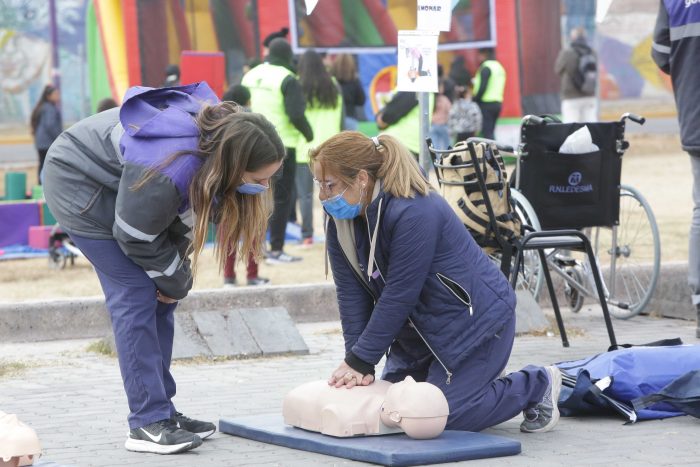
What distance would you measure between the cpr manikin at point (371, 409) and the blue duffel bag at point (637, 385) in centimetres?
85

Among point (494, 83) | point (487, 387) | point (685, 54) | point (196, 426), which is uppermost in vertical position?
point (685, 54)

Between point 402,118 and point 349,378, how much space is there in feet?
25.5

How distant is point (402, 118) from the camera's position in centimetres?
1252

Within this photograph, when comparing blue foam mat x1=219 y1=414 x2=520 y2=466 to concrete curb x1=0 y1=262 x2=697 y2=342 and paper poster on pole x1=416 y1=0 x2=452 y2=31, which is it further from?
paper poster on pole x1=416 y1=0 x2=452 y2=31

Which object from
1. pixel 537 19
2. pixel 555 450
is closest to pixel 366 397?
pixel 555 450

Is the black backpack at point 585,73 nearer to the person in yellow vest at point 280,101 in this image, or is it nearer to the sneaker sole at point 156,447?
the person in yellow vest at point 280,101

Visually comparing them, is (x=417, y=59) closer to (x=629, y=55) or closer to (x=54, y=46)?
(x=54, y=46)

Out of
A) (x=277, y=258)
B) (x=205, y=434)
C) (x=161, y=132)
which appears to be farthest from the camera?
(x=277, y=258)

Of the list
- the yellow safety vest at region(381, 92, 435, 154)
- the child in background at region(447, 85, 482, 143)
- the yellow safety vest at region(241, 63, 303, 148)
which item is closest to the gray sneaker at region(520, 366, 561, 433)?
the yellow safety vest at region(241, 63, 303, 148)

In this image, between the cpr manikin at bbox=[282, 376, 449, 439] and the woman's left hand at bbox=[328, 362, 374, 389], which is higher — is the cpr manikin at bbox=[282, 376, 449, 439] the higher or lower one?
the lower one

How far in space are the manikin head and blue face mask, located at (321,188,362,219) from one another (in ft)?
2.20

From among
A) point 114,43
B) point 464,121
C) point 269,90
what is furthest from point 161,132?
point 114,43

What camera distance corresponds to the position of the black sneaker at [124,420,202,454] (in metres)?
4.81

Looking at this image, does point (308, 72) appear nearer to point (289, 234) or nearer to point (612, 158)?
point (289, 234)
